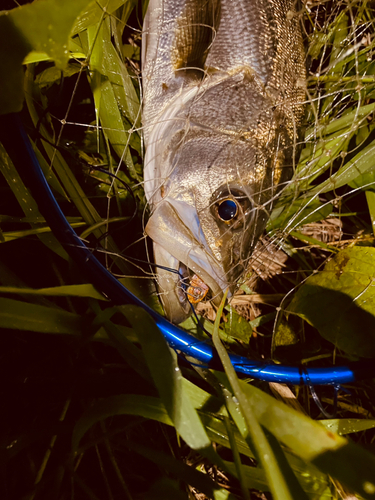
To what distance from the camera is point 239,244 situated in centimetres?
129

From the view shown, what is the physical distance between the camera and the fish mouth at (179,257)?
3.93ft

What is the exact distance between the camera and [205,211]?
4.05ft

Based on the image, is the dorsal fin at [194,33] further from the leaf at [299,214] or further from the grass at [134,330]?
the leaf at [299,214]

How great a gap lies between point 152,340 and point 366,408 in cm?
127

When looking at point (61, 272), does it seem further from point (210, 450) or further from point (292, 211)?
point (292, 211)

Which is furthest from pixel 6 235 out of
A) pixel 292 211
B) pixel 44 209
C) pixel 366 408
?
pixel 366 408

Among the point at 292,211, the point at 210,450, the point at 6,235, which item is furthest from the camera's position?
the point at 292,211

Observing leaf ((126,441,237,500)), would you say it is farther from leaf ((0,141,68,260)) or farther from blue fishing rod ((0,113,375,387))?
leaf ((0,141,68,260))

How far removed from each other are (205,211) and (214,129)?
0.36 meters

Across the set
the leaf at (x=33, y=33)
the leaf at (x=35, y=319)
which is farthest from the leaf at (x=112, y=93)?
the leaf at (x=35, y=319)

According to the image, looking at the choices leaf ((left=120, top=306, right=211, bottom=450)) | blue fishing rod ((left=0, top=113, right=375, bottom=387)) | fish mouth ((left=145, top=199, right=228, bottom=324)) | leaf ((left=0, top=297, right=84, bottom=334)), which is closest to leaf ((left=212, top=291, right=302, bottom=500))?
leaf ((left=120, top=306, right=211, bottom=450))

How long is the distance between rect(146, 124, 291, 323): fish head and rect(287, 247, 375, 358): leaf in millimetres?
348

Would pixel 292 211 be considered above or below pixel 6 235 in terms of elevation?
below

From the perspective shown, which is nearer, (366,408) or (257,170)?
(257,170)
